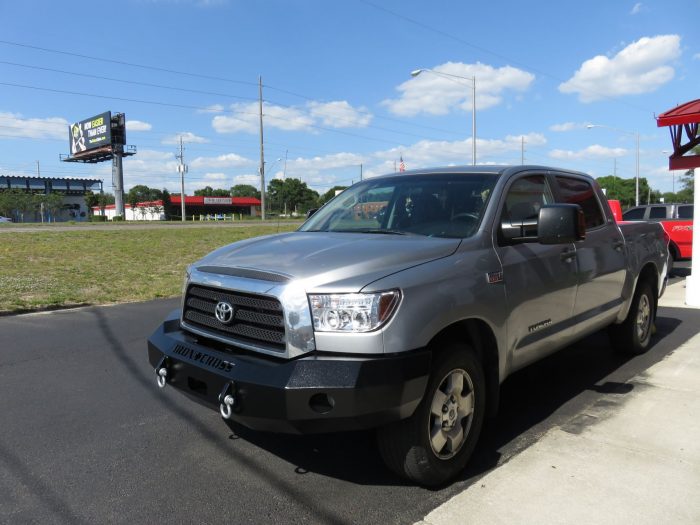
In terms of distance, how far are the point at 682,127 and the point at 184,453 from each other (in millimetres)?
9430

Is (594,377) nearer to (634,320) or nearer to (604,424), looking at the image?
(634,320)

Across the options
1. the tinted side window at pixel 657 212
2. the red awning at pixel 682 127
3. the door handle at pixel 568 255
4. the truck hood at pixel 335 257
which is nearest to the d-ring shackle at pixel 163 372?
the truck hood at pixel 335 257

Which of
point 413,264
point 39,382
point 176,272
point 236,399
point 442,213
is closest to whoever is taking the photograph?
point 236,399

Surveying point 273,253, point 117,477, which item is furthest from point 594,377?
point 117,477

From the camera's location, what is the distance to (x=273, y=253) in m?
3.29

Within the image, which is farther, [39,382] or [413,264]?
[39,382]

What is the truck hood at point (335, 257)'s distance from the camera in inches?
110

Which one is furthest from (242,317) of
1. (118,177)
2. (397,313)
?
(118,177)

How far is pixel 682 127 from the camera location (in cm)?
935

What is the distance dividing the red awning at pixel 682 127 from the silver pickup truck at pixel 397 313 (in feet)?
18.7

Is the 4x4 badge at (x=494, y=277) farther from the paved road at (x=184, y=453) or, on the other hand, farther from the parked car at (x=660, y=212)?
the parked car at (x=660, y=212)

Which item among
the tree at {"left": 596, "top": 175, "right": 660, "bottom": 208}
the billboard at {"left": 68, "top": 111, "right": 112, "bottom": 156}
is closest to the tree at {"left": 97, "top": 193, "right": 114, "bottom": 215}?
the billboard at {"left": 68, "top": 111, "right": 112, "bottom": 156}

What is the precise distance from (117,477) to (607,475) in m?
2.85

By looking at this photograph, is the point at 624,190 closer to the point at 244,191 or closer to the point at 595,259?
the point at 244,191
